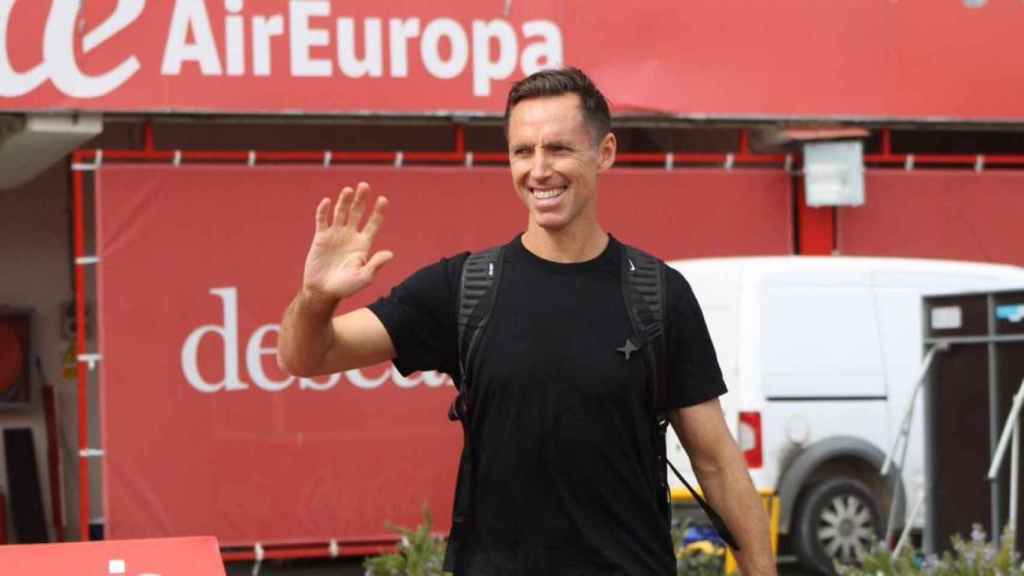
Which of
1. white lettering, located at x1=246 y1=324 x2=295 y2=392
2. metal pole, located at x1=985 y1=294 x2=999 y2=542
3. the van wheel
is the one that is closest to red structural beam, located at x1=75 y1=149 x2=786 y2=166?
white lettering, located at x1=246 y1=324 x2=295 y2=392

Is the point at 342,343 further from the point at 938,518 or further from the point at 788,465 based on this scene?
the point at 788,465

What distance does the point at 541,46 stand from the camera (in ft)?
42.1

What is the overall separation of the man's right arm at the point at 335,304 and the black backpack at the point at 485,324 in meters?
0.16

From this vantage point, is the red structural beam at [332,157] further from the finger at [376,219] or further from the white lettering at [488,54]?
the finger at [376,219]

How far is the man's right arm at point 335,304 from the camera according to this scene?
348 centimetres

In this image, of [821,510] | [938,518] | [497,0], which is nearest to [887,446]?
[821,510]

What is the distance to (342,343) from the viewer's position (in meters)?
3.58

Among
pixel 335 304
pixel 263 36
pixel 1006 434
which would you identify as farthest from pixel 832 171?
pixel 335 304

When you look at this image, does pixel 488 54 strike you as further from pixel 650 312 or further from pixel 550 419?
pixel 550 419

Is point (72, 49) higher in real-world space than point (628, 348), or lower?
higher

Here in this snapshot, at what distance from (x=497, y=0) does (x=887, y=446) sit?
390 cm

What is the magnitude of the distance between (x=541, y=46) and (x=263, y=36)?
74.1 inches

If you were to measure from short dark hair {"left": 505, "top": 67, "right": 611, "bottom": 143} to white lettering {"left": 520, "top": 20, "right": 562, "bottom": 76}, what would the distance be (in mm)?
9046

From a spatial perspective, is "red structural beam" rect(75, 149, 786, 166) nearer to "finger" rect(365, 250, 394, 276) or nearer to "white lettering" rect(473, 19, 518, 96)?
"white lettering" rect(473, 19, 518, 96)
